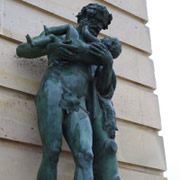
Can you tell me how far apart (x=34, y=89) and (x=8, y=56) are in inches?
15.0

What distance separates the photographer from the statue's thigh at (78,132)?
3.62 meters

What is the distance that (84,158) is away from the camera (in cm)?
356

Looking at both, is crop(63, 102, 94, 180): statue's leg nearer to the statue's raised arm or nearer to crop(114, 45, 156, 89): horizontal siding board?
the statue's raised arm

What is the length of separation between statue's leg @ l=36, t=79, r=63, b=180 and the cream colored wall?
1.09ft

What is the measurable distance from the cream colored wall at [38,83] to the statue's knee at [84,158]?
1.89 feet

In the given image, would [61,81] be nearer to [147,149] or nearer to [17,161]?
[17,161]

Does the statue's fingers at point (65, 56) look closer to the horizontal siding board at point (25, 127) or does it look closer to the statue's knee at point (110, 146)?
the horizontal siding board at point (25, 127)

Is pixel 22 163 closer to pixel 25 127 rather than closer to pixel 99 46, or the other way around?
pixel 25 127

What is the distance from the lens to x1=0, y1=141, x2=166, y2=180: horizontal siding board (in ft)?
12.5

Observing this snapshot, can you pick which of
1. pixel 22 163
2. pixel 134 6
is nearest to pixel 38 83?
pixel 22 163

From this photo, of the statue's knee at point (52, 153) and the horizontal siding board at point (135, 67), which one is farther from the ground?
the horizontal siding board at point (135, 67)

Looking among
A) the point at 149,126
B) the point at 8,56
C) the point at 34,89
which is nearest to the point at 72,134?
the point at 34,89

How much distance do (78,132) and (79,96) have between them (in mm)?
377

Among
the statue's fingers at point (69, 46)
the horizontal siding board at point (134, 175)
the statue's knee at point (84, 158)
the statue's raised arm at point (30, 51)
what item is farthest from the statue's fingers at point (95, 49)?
the horizontal siding board at point (134, 175)
